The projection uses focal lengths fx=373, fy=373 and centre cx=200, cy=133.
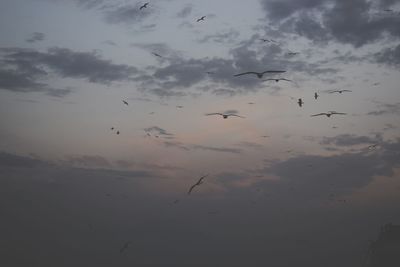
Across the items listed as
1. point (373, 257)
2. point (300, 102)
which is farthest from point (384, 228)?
point (300, 102)

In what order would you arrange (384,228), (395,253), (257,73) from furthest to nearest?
(384,228)
(395,253)
(257,73)

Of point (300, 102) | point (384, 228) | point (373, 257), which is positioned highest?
point (300, 102)

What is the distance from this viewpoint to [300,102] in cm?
2061

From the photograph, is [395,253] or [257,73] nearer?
[257,73]

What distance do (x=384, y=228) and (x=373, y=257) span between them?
601 centimetres

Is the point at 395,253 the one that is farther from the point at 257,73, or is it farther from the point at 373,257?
the point at 257,73

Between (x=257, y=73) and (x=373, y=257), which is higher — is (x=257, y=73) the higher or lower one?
the higher one

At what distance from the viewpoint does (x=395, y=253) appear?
213 ft

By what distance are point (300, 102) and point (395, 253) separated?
5738 cm

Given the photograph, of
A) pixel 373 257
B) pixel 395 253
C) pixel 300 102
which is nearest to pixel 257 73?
pixel 300 102

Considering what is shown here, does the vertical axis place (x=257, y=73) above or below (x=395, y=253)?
above

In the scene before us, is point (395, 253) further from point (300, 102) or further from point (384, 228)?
point (300, 102)

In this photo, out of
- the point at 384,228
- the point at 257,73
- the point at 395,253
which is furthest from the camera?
the point at 384,228

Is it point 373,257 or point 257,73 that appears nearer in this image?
point 257,73
